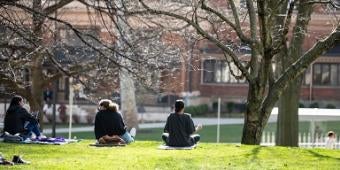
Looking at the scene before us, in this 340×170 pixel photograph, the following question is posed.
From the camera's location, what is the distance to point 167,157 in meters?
13.0

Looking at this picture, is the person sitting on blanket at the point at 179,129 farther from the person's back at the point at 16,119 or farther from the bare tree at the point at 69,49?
the person's back at the point at 16,119

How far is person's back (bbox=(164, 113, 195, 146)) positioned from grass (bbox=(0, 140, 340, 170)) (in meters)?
0.33

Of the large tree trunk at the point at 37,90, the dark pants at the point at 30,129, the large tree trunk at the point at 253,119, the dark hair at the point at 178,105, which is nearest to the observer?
the dark hair at the point at 178,105

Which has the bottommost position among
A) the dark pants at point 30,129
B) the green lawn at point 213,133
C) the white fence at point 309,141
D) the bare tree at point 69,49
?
the green lawn at point 213,133

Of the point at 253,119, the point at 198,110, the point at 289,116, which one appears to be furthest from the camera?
the point at 198,110

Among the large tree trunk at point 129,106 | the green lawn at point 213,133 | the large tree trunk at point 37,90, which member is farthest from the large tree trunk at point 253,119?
the large tree trunk at point 129,106

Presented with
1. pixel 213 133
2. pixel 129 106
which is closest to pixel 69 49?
pixel 129 106

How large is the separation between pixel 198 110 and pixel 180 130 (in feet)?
105

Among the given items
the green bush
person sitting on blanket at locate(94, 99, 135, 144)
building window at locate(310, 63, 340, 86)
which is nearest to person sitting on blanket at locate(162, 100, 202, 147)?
person sitting on blanket at locate(94, 99, 135, 144)

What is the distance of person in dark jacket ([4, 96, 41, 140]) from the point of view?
52.6ft

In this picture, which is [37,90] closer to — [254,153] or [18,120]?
[18,120]

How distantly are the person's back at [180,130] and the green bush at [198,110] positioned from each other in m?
30.0

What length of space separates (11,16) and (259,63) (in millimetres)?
8103

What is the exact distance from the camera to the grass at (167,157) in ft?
38.9
